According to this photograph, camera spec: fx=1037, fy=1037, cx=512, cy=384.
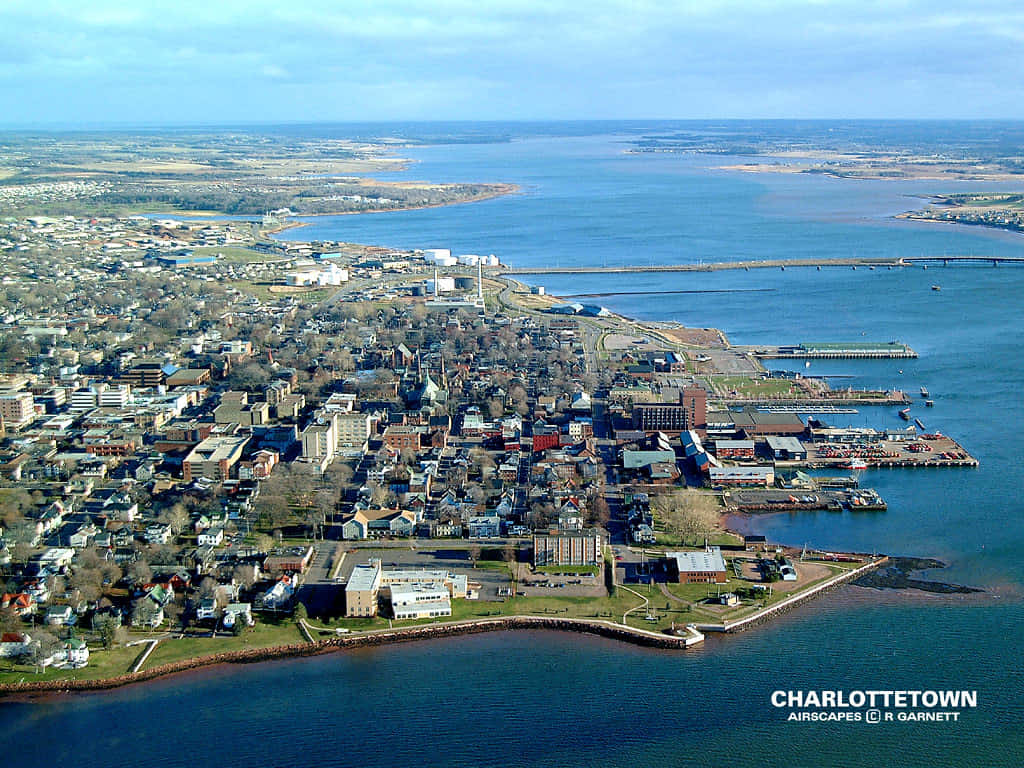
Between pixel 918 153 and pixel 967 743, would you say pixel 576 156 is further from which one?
pixel 967 743

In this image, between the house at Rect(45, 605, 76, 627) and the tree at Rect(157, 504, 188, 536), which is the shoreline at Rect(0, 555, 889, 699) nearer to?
the house at Rect(45, 605, 76, 627)

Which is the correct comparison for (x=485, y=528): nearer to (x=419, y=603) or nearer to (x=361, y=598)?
(x=419, y=603)

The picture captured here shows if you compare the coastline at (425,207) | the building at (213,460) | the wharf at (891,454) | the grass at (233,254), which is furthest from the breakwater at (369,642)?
the coastline at (425,207)

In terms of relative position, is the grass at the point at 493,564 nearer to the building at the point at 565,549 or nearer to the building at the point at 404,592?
the building at the point at 565,549

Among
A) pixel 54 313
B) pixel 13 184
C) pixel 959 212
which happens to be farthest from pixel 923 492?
pixel 13 184

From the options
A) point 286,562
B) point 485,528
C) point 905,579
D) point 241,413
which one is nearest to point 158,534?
point 286,562
